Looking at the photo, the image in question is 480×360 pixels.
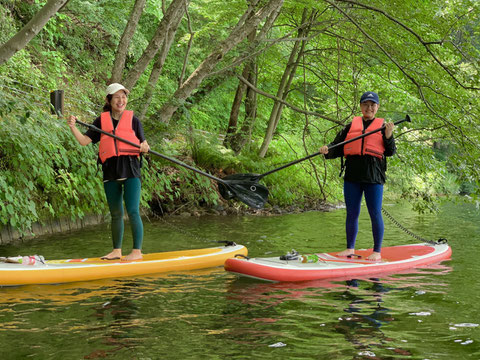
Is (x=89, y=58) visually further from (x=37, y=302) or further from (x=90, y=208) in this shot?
(x=37, y=302)

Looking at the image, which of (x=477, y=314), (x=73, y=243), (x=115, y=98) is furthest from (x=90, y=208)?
(x=477, y=314)

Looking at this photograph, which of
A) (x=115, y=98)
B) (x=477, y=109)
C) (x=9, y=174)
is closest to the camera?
(x=115, y=98)

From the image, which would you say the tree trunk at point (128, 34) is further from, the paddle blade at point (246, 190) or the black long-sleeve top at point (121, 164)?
the paddle blade at point (246, 190)

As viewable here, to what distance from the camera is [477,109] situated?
813 centimetres

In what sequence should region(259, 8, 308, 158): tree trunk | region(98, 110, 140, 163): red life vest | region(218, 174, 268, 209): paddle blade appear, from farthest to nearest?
region(259, 8, 308, 158): tree trunk
region(218, 174, 268, 209): paddle blade
region(98, 110, 140, 163): red life vest

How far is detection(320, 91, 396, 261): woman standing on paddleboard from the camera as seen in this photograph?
5.66 metres

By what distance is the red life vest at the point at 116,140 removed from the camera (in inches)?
211

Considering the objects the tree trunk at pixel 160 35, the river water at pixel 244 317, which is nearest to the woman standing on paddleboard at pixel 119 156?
the river water at pixel 244 317

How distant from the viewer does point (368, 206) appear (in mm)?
5824

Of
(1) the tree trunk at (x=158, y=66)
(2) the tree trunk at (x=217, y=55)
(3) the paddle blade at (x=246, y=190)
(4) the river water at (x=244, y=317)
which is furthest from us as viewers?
(1) the tree trunk at (x=158, y=66)

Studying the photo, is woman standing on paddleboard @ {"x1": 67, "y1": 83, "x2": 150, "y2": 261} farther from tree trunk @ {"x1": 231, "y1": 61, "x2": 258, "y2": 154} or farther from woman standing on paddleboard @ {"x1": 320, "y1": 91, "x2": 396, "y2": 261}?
tree trunk @ {"x1": 231, "y1": 61, "x2": 258, "y2": 154}

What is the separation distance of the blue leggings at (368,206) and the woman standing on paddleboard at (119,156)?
218cm

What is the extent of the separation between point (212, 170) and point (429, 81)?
5.33m

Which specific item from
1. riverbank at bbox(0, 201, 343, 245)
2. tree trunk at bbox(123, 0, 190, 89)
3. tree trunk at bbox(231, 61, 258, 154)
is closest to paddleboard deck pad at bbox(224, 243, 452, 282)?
riverbank at bbox(0, 201, 343, 245)
